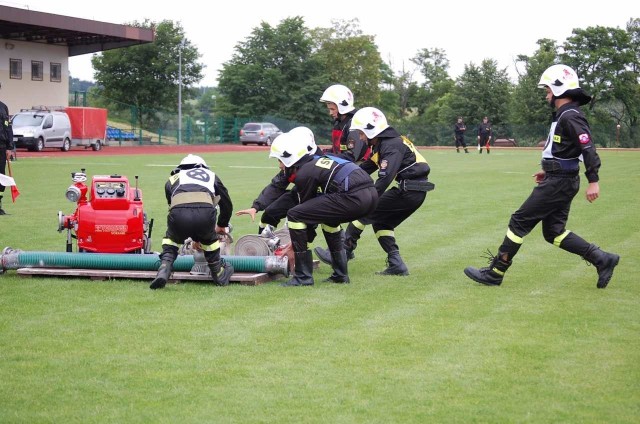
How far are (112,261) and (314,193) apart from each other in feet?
7.78

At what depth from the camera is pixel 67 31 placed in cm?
5378

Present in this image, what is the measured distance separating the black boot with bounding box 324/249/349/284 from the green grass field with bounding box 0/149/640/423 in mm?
219

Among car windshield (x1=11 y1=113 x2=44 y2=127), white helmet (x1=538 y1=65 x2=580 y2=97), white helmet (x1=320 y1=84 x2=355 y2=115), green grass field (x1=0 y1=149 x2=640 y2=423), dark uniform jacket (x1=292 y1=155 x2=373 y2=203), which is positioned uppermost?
white helmet (x1=538 y1=65 x2=580 y2=97)

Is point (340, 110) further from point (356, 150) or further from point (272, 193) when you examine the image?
point (272, 193)

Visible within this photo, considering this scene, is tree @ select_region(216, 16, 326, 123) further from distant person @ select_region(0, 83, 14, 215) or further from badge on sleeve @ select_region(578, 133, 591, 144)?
badge on sleeve @ select_region(578, 133, 591, 144)

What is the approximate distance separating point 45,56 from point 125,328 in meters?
51.9

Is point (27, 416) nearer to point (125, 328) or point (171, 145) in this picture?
point (125, 328)

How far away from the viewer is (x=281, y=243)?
11406 mm

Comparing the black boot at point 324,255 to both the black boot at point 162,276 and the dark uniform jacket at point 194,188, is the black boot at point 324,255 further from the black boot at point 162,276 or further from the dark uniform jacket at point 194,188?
the black boot at point 162,276

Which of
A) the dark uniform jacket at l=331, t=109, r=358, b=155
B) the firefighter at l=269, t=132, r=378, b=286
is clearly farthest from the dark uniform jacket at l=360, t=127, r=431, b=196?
the dark uniform jacket at l=331, t=109, r=358, b=155

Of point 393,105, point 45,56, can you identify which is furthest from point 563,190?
point 393,105

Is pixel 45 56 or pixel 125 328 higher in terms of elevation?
pixel 45 56

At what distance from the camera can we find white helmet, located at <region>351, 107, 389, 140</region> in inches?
425

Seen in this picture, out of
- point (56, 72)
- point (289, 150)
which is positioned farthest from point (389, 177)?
point (56, 72)
